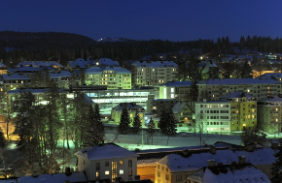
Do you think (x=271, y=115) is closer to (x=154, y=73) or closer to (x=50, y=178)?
(x=154, y=73)

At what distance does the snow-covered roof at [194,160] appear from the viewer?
31219mm

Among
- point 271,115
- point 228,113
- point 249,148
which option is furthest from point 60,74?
point 249,148

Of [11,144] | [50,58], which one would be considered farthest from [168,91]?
[50,58]

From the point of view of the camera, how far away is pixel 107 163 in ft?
95.1

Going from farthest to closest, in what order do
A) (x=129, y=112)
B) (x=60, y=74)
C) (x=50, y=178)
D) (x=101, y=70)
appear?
(x=101, y=70) → (x=60, y=74) → (x=129, y=112) → (x=50, y=178)

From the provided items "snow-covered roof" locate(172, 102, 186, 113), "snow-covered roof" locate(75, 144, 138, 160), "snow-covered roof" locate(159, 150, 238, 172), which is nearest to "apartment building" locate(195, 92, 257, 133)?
"snow-covered roof" locate(172, 102, 186, 113)

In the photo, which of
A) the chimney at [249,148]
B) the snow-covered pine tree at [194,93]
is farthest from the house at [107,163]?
the snow-covered pine tree at [194,93]

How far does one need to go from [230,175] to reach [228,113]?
109ft

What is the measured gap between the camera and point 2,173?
32.7 m

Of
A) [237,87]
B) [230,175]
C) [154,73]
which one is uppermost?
[154,73]

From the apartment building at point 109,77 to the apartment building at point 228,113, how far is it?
2259 cm

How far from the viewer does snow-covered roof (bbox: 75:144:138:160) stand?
94.9 feet

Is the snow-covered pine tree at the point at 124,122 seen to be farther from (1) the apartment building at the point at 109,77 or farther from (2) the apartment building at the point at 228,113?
(1) the apartment building at the point at 109,77

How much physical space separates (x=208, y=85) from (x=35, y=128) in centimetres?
3617
